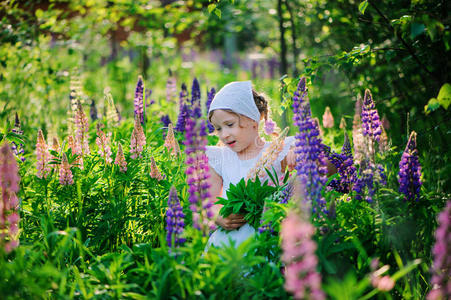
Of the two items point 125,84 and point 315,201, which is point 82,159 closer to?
point 315,201

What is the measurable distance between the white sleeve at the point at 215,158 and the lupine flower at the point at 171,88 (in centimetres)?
235

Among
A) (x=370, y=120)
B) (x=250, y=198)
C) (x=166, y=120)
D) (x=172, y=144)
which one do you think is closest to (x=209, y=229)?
(x=250, y=198)

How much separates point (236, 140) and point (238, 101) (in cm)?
29

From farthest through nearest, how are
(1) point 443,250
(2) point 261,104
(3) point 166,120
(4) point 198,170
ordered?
(3) point 166,120, (2) point 261,104, (4) point 198,170, (1) point 443,250

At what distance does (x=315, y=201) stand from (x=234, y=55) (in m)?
11.9

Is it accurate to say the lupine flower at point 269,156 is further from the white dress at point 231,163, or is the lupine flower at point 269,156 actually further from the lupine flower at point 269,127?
the lupine flower at point 269,127

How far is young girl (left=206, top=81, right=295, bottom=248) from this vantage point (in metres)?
2.97

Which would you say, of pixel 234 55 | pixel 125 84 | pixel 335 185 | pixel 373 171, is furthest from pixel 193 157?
pixel 234 55

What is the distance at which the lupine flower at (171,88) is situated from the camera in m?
5.39

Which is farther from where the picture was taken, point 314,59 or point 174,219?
point 314,59

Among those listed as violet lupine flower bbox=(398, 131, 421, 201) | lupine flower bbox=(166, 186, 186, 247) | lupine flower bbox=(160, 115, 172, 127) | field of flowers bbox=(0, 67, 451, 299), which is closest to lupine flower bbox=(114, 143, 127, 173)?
field of flowers bbox=(0, 67, 451, 299)

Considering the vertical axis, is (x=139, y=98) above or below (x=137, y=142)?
above

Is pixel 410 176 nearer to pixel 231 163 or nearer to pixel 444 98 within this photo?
pixel 444 98

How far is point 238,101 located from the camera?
9.77 feet
